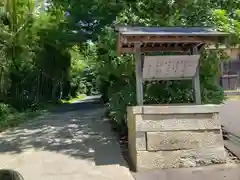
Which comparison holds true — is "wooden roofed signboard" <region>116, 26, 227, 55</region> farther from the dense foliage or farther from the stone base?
the stone base

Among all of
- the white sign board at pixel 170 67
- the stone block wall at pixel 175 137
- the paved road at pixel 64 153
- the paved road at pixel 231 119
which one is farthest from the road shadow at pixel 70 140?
the paved road at pixel 231 119

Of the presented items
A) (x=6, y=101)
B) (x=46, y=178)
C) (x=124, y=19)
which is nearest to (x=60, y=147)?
(x=46, y=178)

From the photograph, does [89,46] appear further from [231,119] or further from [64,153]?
[64,153]

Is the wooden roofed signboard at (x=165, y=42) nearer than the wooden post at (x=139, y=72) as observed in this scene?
Yes

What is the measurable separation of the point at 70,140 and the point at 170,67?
4.13 m

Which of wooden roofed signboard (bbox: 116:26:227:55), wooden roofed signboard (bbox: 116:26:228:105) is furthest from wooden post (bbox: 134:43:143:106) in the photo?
wooden roofed signboard (bbox: 116:26:227:55)

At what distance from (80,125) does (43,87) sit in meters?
16.4

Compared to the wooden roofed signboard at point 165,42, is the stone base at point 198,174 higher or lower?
lower

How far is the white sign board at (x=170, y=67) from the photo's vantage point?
311 inches

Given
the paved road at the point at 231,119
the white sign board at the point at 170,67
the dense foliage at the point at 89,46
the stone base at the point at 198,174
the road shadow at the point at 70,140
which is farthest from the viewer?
the paved road at the point at 231,119

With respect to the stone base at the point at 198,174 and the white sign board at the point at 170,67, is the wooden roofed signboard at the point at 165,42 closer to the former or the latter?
the white sign board at the point at 170,67

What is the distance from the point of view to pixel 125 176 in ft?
22.7

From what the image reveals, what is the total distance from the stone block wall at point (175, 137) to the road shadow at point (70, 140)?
751 millimetres

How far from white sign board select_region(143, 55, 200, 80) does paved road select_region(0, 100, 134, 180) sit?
198cm
